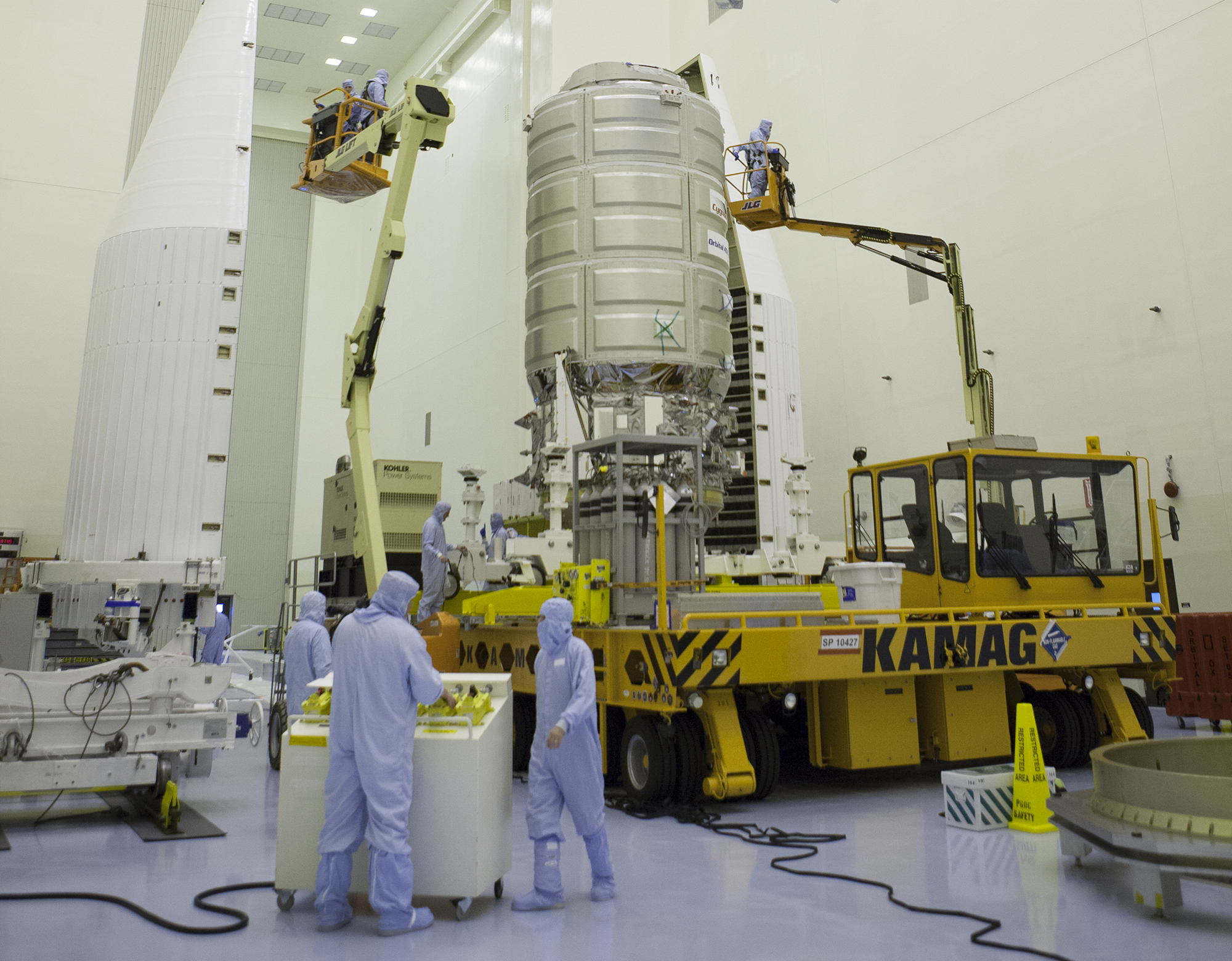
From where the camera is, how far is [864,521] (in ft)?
29.0

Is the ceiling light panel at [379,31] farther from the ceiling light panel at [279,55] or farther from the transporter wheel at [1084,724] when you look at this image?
the transporter wheel at [1084,724]

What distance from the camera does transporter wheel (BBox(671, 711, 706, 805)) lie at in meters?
6.33

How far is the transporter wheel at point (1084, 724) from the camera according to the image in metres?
7.84

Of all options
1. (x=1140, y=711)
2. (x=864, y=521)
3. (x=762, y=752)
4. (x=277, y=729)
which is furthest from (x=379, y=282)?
(x=1140, y=711)

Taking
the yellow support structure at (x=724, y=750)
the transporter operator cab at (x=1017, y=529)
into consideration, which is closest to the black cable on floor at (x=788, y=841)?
the yellow support structure at (x=724, y=750)

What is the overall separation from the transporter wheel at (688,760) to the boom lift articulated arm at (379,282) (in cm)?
337

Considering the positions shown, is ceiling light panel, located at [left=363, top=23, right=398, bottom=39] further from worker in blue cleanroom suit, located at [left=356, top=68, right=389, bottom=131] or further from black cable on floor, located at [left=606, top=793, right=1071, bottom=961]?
black cable on floor, located at [left=606, top=793, right=1071, bottom=961]

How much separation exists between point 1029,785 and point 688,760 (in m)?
2.14

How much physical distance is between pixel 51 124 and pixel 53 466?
14.7 ft

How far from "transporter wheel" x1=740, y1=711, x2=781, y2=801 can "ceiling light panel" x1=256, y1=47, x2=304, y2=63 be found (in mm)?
24077

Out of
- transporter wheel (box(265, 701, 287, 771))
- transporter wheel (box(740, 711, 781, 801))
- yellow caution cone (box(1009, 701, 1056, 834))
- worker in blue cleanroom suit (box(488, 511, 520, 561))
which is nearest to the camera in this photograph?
yellow caution cone (box(1009, 701, 1056, 834))

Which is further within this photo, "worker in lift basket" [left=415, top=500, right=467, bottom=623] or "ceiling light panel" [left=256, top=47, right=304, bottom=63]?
"ceiling light panel" [left=256, top=47, right=304, bottom=63]

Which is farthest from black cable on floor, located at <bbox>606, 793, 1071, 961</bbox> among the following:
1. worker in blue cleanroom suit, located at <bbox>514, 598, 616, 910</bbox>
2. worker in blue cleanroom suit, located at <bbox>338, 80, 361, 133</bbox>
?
worker in blue cleanroom suit, located at <bbox>338, 80, 361, 133</bbox>

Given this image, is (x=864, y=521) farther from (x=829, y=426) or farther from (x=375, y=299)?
(x=829, y=426)
